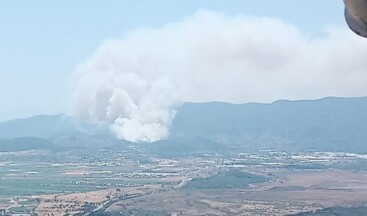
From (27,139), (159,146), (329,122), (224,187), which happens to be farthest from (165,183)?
(329,122)

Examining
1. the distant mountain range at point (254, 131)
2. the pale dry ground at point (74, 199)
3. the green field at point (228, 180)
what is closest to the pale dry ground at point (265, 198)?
the green field at point (228, 180)

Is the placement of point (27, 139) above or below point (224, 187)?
above

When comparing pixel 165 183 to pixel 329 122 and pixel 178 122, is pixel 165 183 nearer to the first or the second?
pixel 329 122

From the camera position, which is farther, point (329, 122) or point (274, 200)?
point (329, 122)

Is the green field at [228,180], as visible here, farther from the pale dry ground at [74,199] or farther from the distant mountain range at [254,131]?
the distant mountain range at [254,131]

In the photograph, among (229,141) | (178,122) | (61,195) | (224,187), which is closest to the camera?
(61,195)

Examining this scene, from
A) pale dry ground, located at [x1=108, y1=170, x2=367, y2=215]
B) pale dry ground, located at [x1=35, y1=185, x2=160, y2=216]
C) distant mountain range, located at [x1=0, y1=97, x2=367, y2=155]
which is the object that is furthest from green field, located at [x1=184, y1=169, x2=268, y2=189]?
distant mountain range, located at [x1=0, y1=97, x2=367, y2=155]

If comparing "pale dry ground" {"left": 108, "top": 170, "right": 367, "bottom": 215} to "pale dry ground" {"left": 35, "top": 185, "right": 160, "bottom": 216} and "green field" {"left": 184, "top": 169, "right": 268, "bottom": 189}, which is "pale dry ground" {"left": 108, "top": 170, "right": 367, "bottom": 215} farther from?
"pale dry ground" {"left": 35, "top": 185, "right": 160, "bottom": 216}
